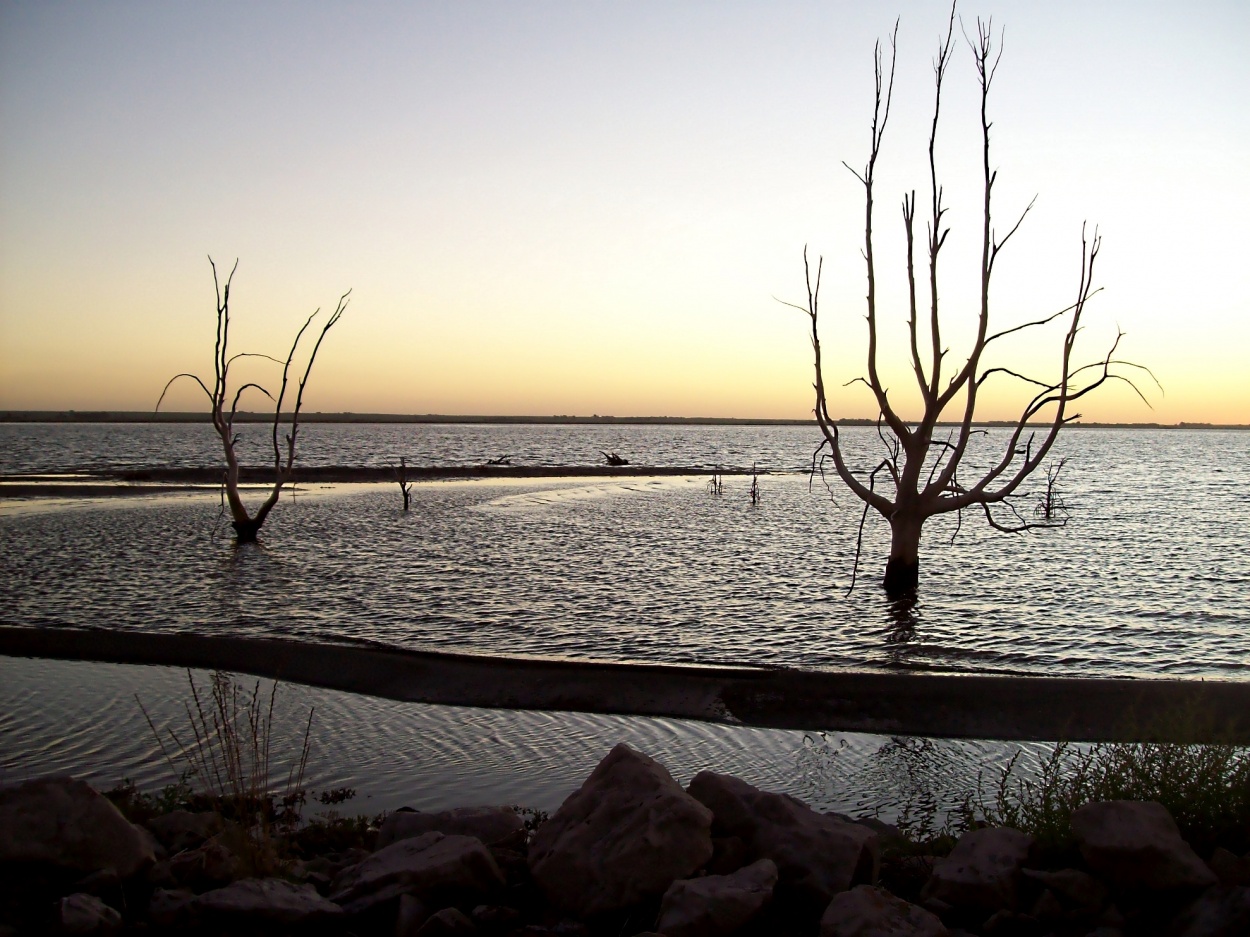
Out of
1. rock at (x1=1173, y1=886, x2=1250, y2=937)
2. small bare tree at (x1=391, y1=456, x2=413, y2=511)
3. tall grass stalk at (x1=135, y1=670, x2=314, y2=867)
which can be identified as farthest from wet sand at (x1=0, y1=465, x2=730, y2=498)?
rock at (x1=1173, y1=886, x2=1250, y2=937)

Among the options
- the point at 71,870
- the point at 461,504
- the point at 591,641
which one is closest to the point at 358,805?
the point at 71,870

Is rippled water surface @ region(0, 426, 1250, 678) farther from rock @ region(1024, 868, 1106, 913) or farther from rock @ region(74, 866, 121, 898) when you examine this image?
rock @ region(74, 866, 121, 898)

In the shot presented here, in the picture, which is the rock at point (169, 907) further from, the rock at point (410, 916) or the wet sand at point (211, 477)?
the wet sand at point (211, 477)

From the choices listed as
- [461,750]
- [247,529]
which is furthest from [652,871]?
[247,529]

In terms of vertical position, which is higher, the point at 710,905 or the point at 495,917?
the point at 710,905

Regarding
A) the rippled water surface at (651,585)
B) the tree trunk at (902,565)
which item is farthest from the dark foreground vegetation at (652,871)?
the tree trunk at (902,565)

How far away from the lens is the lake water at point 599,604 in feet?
30.2

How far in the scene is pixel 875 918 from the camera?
449 centimetres

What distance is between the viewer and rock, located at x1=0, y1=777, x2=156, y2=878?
489 cm

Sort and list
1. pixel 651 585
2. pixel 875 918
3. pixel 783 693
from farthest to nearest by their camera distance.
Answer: pixel 651 585 < pixel 783 693 < pixel 875 918

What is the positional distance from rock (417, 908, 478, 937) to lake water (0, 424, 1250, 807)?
283cm

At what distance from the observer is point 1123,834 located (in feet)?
16.1

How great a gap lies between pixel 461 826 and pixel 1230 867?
453 centimetres

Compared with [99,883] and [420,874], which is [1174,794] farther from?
[99,883]
